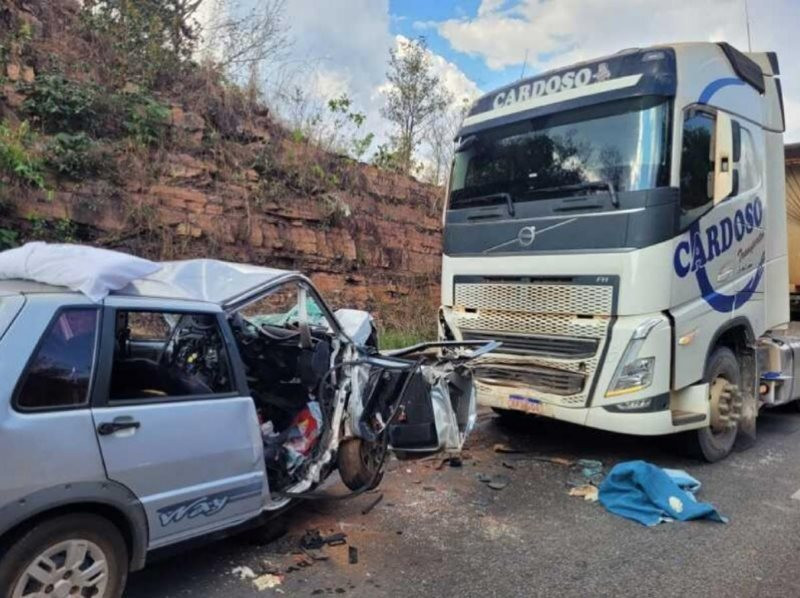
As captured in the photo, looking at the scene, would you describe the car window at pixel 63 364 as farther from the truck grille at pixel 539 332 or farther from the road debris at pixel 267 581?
Answer: the truck grille at pixel 539 332

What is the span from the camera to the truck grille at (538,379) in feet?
18.0

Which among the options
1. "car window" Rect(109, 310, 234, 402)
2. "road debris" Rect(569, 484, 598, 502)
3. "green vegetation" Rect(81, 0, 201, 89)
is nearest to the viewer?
"car window" Rect(109, 310, 234, 402)


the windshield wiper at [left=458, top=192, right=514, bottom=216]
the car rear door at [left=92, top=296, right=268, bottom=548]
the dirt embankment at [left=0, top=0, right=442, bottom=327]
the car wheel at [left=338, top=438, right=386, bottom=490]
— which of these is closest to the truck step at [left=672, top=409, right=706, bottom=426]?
the windshield wiper at [left=458, top=192, right=514, bottom=216]

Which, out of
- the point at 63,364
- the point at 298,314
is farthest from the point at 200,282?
the point at 63,364

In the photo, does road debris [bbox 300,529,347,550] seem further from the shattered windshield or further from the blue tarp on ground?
the blue tarp on ground

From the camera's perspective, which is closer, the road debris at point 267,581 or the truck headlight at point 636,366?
the road debris at point 267,581

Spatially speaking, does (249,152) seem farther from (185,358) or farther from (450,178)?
(185,358)

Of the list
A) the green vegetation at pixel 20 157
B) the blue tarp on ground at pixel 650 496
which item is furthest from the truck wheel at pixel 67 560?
the green vegetation at pixel 20 157

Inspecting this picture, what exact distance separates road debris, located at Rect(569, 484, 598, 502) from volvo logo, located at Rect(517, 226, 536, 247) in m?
2.09

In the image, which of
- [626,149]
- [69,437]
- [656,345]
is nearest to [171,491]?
[69,437]

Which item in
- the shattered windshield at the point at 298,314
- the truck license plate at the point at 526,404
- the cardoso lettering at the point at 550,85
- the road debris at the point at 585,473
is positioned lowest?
the road debris at the point at 585,473

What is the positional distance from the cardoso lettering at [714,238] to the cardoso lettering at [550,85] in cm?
158

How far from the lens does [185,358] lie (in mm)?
4086

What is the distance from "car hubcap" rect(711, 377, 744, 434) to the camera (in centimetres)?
595
